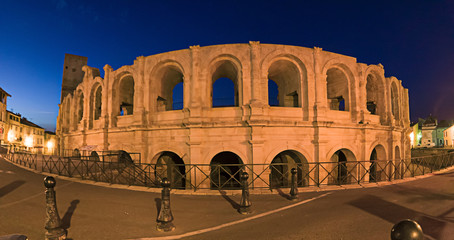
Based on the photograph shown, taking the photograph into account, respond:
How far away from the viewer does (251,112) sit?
1087 cm

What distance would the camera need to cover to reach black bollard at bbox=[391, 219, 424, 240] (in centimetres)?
188

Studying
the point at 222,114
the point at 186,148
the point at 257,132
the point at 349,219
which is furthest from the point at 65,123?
the point at 349,219

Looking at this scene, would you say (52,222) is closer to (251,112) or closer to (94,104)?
(251,112)

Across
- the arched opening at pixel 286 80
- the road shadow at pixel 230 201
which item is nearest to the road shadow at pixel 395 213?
the road shadow at pixel 230 201

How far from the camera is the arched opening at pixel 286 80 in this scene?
12.6 m

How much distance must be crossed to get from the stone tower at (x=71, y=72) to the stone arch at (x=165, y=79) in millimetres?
25192

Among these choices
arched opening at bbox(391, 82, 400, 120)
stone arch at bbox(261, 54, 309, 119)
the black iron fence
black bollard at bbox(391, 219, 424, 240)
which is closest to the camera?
black bollard at bbox(391, 219, 424, 240)

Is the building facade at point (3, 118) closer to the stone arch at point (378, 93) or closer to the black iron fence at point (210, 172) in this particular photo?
the black iron fence at point (210, 172)

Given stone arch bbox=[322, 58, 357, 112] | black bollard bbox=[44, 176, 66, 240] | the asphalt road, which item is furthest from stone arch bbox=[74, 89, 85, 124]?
stone arch bbox=[322, 58, 357, 112]

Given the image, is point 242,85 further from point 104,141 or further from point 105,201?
point 104,141

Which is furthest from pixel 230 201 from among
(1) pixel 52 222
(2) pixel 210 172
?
(1) pixel 52 222

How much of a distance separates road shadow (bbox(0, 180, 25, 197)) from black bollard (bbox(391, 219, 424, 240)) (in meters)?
11.7

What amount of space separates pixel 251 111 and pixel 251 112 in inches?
2.3

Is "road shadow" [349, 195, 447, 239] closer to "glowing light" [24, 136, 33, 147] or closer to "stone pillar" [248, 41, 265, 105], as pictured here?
"stone pillar" [248, 41, 265, 105]
